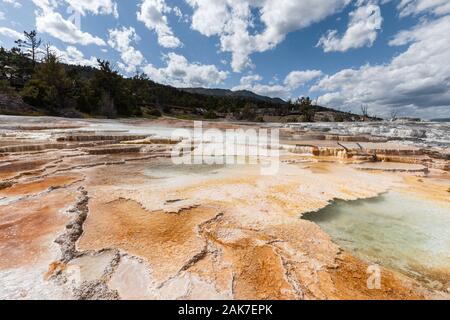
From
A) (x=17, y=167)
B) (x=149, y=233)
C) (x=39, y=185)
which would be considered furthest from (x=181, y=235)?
(x=17, y=167)

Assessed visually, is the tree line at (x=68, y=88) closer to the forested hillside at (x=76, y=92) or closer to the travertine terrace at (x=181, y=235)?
the forested hillside at (x=76, y=92)

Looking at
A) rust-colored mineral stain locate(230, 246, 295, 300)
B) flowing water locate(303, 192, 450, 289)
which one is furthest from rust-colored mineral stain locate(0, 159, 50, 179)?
flowing water locate(303, 192, 450, 289)

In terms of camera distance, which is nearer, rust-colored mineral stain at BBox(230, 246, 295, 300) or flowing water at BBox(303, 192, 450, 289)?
rust-colored mineral stain at BBox(230, 246, 295, 300)

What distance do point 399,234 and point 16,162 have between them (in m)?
8.04

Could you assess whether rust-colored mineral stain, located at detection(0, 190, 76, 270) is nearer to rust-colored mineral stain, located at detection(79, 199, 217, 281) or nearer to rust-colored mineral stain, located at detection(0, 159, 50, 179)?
rust-colored mineral stain, located at detection(79, 199, 217, 281)

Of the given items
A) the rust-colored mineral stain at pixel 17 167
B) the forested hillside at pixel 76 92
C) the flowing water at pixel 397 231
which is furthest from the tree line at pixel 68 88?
the flowing water at pixel 397 231

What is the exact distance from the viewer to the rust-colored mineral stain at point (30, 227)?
2428 millimetres

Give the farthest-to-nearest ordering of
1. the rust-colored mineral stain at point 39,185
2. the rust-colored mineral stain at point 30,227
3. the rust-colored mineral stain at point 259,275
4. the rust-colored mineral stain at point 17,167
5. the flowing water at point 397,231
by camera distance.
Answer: the rust-colored mineral stain at point 17,167, the rust-colored mineral stain at point 39,185, the flowing water at point 397,231, the rust-colored mineral stain at point 30,227, the rust-colored mineral stain at point 259,275

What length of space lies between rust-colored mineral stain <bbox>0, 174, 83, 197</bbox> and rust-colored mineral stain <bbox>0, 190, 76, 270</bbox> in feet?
1.62

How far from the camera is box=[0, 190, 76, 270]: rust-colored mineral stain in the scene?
Result: 2428 mm

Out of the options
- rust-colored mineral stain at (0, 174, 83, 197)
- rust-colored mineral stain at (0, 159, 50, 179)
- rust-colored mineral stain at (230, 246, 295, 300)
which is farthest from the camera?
rust-colored mineral stain at (0, 159, 50, 179)

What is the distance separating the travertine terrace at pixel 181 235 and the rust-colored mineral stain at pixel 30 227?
0.6 inches

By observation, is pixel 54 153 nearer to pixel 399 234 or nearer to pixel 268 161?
pixel 268 161

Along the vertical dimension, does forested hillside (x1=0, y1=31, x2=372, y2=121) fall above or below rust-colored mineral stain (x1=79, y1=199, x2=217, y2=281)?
above
